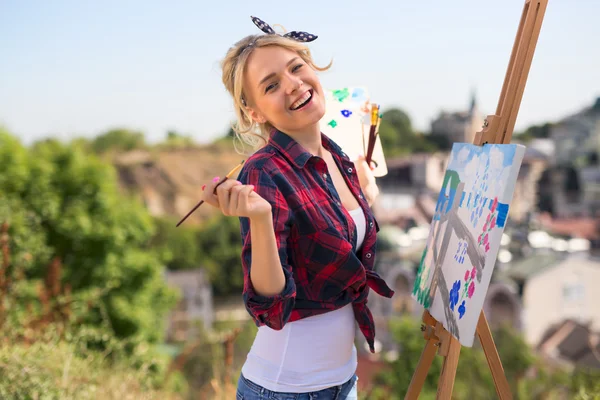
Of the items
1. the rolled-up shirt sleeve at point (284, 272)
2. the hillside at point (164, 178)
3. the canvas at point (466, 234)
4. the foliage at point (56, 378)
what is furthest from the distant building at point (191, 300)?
the rolled-up shirt sleeve at point (284, 272)

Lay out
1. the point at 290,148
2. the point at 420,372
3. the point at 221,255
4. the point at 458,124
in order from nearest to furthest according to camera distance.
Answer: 1. the point at 290,148
2. the point at 420,372
3. the point at 221,255
4. the point at 458,124

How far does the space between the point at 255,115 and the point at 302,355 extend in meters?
0.56

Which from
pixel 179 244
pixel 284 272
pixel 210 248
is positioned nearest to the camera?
pixel 284 272

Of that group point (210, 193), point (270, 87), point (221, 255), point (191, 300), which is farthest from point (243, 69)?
point (221, 255)

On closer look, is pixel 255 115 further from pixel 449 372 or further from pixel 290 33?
pixel 449 372

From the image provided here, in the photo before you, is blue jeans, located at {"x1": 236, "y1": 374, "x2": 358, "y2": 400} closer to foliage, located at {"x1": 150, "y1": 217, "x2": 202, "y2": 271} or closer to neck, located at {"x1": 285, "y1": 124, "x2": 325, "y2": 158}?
neck, located at {"x1": 285, "y1": 124, "x2": 325, "y2": 158}

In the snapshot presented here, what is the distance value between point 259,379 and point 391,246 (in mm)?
34805

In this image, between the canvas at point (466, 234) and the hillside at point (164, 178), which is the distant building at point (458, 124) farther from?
the canvas at point (466, 234)

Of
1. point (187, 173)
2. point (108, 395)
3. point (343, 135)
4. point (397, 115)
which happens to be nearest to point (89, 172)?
point (108, 395)

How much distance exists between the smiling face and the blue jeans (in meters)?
0.57

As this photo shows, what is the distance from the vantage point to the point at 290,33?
1.45 m

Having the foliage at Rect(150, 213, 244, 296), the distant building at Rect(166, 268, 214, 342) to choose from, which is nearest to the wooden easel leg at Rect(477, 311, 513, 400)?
the distant building at Rect(166, 268, 214, 342)

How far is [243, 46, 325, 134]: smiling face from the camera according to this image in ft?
4.44

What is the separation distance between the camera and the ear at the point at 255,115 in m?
1.43
